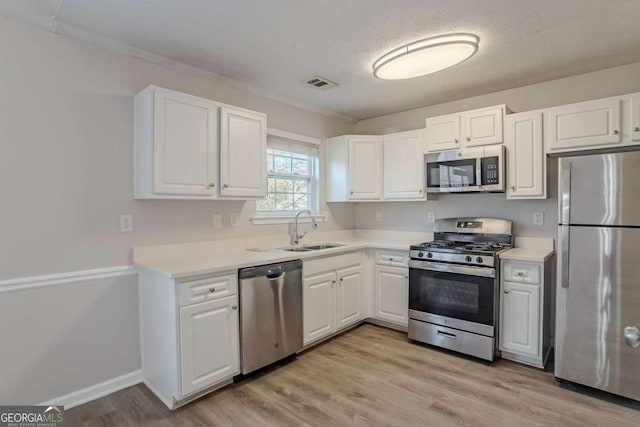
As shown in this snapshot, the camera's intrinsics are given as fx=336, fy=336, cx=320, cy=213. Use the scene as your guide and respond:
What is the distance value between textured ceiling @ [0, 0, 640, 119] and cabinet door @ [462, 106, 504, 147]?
303 mm

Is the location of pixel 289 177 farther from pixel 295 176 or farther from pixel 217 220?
pixel 217 220

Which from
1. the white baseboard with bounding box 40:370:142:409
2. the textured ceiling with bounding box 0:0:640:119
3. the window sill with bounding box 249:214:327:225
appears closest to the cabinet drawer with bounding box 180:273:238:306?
the white baseboard with bounding box 40:370:142:409

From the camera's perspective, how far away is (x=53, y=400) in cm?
215

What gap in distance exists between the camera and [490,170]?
10.0 ft

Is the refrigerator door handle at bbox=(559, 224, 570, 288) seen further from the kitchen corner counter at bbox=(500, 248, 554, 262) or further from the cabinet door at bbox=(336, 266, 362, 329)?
the cabinet door at bbox=(336, 266, 362, 329)

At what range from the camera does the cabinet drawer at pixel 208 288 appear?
2.15 m

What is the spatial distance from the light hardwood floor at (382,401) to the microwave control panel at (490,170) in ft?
5.11

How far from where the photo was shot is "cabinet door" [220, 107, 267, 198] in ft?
8.83

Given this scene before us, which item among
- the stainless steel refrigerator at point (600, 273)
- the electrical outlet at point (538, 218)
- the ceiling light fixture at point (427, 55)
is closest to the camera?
the stainless steel refrigerator at point (600, 273)

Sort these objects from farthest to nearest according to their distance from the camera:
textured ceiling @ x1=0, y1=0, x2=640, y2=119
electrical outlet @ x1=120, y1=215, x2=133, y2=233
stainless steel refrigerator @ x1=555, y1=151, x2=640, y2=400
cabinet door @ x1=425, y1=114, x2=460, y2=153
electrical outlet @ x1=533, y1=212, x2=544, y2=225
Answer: cabinet door @ x1=425, y1=114, x2=460, y2=153 → electrical outlet @ x1=533, y1=212, x2=544, y2=225 → electrical outlet @ x1=120, y1=215, x2=133, y2=233 → stainless steel refrigerator @ x1=555, y1=151, x2=640, y2=400 → textured ceiling @ x1=0, y1=0, x2=640, y2=119

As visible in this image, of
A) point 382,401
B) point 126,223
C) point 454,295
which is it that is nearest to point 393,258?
point 454,295

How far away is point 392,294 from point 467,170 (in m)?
1.44

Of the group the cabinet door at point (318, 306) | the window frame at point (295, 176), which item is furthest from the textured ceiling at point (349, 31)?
the cabinet door at point (318, 306)

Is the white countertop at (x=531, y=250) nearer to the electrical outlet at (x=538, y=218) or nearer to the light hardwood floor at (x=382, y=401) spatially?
the electrical outlet at (x=538, y=218)
